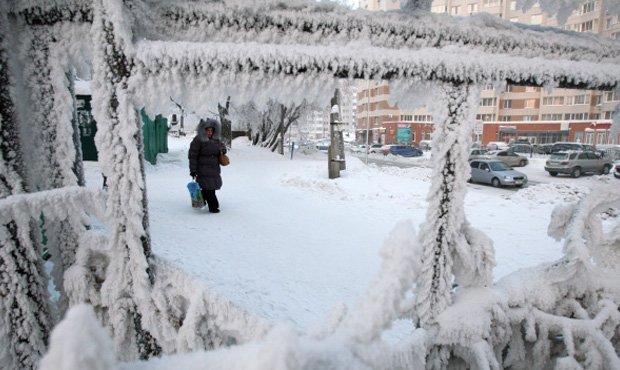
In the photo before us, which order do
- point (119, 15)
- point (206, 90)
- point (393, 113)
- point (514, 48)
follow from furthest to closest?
point (393, 113)
point (514, 48)
point (206, 90)
point (119, 15)

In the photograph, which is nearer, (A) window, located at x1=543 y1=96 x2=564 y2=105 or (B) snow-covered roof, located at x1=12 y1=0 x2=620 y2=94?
(B) snow-covered roof, located at x1=12 y1=0 x2=620 y2=94

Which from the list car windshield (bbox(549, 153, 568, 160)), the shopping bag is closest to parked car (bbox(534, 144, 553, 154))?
car windshield (bbox(549, 153, 568, 160))

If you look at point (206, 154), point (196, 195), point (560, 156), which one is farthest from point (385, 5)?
point (560, 156)

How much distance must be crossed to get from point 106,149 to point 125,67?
421mm

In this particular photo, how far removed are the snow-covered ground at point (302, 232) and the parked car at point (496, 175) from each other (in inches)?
140

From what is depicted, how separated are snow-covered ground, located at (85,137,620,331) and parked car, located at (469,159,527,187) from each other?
3.56m

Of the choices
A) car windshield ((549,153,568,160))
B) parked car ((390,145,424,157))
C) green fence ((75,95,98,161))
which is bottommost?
parked car ((390,145,424,157))

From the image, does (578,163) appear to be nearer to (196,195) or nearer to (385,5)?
(385,5)

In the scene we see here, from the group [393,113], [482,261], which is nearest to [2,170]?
[482,261]

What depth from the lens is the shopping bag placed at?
6.78m

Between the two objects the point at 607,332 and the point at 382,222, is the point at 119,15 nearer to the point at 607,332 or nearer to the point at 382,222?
the point at 607,332

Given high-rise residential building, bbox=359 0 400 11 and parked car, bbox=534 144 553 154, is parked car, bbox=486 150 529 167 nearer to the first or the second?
parked car, bbox=534 144 553 154

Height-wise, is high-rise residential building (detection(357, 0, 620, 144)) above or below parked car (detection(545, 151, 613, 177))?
above

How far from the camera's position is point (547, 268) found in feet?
7.14
